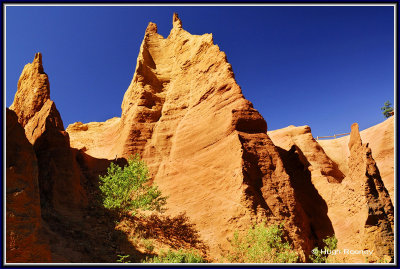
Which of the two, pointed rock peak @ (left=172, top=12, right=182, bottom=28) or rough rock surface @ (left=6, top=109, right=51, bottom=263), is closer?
rough rock surface @ (left=6, top=109, right=51, bottom=263)

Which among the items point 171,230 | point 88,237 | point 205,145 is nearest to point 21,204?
point 88,237

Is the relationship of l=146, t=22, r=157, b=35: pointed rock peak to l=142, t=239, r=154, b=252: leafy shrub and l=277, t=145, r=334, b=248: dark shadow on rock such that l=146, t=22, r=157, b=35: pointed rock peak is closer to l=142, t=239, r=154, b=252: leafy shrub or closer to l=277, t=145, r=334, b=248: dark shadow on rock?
l=277, t=145, r=334, b=248: dark shadow on rock

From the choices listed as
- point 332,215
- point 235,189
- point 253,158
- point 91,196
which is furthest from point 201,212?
point 332,215

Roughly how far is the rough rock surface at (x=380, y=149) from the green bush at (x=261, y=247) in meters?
21.2

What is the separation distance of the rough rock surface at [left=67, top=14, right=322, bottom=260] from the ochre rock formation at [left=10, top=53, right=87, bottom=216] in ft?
21.2

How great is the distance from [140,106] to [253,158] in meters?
15.1

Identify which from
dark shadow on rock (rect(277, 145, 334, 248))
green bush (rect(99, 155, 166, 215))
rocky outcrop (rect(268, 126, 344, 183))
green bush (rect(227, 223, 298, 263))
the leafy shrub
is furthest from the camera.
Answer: rocky outcrop (rect(268, 126, 344, 183))

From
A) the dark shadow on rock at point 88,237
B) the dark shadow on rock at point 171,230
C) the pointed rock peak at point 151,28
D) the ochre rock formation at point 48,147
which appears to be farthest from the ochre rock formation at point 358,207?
the pointed rock peak at point 151,28

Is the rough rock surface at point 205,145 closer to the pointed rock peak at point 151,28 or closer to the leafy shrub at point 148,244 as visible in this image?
the leafy shrub at point 148,244

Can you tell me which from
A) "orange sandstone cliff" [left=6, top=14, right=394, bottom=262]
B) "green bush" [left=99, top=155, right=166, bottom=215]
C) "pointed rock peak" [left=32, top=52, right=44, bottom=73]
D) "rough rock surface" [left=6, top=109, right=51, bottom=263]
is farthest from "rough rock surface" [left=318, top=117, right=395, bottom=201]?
"pointed rock peak" [left=32, top=52, right=44, bottom=73]

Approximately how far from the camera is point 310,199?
2462cm

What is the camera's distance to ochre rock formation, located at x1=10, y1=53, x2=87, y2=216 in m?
18.2

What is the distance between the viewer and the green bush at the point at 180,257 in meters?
14.0

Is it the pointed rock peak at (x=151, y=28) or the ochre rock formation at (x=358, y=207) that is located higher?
the pointed rock peak at (x=151, y=28)
